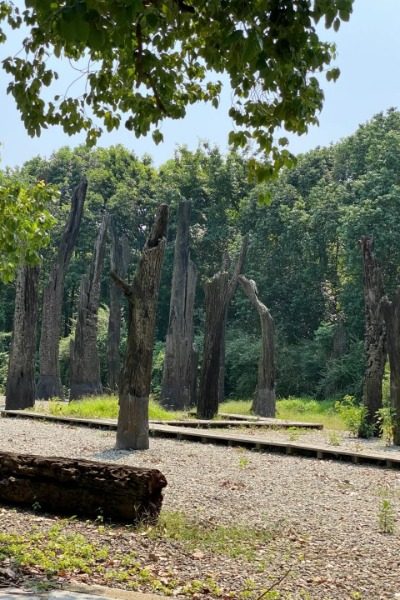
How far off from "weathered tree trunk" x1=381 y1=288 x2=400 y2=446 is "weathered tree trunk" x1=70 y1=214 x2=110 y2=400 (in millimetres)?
10236

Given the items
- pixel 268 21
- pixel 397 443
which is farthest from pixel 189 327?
pixel 268 21

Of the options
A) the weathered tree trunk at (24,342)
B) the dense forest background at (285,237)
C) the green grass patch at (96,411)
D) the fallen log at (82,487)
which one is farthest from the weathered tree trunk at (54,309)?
the fallen log at (82,487)

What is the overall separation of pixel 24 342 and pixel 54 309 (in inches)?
163

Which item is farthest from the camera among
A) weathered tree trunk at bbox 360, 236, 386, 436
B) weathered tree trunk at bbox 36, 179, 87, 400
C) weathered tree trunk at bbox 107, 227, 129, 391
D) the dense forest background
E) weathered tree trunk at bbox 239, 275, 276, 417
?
the dense forest background

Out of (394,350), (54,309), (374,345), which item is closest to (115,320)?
(54,309)

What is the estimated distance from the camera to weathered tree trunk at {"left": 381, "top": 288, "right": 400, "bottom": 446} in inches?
596

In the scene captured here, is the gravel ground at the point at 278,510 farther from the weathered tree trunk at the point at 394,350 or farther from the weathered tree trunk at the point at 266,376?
the weathered tree trunk at the point at 266,376

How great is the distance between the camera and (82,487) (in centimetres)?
755

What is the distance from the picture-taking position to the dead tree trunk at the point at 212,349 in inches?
785

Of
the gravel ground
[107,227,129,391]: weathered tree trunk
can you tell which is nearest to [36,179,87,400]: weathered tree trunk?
[107,227,129,391]: weathered tree trunk

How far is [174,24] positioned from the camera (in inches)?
254

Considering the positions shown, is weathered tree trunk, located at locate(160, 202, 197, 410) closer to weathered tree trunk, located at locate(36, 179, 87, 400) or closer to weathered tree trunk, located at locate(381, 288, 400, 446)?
weathered tree trunk, located at locate(36, 179, 87, 400)

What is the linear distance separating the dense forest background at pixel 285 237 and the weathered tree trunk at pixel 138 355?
19.9 m

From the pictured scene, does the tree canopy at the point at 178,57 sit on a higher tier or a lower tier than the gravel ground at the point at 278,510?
higher
